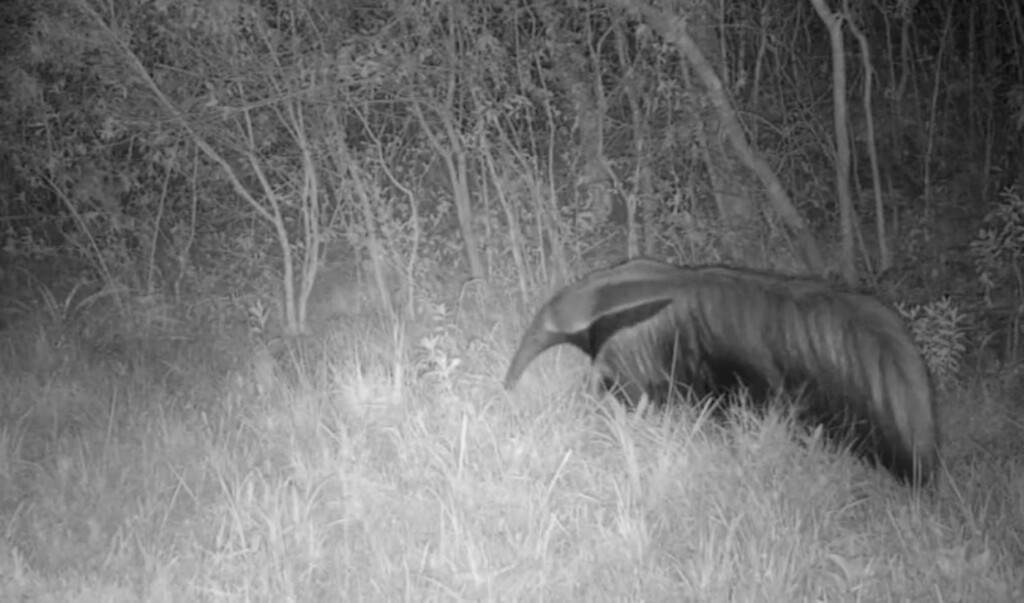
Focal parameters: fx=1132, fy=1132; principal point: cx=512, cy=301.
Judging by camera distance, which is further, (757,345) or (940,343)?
(940,343)

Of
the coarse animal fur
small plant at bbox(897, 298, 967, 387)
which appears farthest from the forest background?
the coarse animal fur

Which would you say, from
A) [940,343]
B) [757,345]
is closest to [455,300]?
[940,343]

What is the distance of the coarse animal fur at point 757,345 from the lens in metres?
4.21

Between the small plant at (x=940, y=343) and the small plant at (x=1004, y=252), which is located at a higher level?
the small plant at (x=1004, y=252)

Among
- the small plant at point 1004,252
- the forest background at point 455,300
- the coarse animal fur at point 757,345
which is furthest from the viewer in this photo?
the small plant at point 1004,252

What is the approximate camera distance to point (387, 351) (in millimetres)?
6191


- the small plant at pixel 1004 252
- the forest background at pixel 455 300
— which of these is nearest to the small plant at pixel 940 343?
the forest background at pixel 455 300

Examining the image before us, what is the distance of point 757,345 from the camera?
15.3 ft

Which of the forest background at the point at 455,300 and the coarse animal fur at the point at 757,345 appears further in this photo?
the coarse animal fur at the point at 757,345

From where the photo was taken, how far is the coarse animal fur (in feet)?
13.8

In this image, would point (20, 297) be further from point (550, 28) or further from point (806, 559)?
point (806, 559)

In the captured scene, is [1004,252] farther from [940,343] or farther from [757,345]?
[757,345]

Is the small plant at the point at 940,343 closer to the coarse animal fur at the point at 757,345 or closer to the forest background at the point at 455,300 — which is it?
the forest background at the point at 455,300

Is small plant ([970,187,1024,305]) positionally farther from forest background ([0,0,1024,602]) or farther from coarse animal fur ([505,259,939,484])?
coarse animal fur ([505,259,939,484])
